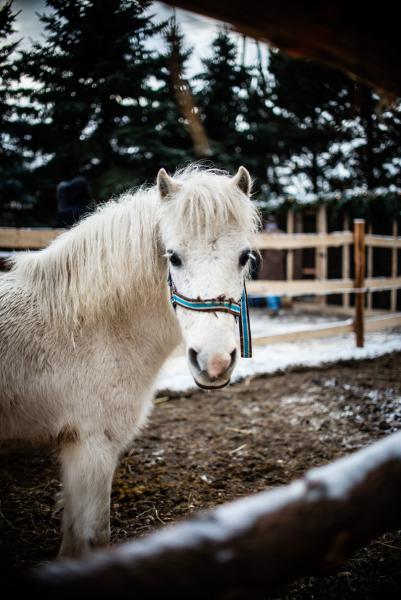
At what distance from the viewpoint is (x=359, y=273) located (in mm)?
6289

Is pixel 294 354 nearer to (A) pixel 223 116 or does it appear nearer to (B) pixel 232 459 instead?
(B) pixel 232 459

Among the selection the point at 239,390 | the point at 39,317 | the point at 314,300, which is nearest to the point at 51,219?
the point at 314,300

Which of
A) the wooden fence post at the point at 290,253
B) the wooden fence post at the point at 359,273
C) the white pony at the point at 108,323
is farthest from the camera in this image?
the wooden fence post at the point at 290,253

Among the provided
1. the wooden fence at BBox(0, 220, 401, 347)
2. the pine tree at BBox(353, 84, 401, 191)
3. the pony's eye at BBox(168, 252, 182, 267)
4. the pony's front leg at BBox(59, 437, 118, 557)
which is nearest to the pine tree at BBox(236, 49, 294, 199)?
the pine tree at BBox(353, 84, 401, 191)

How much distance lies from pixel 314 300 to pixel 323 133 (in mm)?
7200

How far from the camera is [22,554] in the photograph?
216cm

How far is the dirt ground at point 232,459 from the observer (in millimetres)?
2104

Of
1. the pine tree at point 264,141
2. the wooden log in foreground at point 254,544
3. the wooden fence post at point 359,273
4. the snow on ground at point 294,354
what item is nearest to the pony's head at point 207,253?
the wooden log in foreground at point 254,544

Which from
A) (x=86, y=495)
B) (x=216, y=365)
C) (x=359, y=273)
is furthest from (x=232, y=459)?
(x=359, y=273)

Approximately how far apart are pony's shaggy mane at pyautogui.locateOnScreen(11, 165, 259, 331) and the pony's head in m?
0.01

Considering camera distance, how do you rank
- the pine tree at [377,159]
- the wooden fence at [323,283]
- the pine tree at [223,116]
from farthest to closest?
the pine tree at [377,159] < the pine tree at [223,116] < the wooden fence at [323,283]

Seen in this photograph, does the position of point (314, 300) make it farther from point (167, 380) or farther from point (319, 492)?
point (319, 492)

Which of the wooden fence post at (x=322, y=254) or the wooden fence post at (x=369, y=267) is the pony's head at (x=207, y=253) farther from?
the wooden fence post at (x=322, y=254)

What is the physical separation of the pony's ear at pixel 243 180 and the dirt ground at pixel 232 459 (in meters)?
2.22
